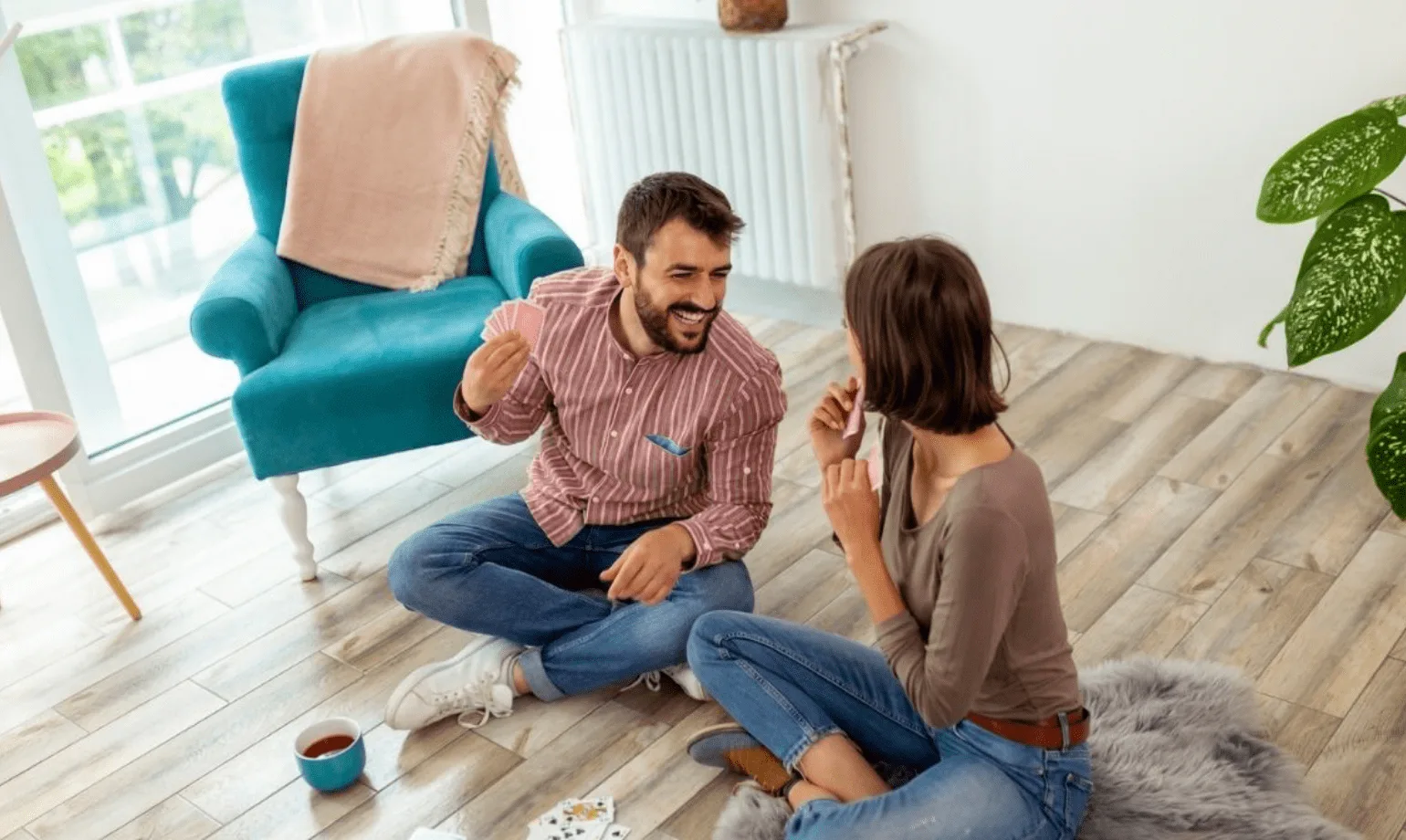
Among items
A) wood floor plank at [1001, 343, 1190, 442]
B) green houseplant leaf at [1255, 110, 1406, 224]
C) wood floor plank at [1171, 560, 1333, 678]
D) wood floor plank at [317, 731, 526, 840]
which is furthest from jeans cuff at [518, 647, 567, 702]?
green houseplant leaf at [1255, 110, 1406, 224]

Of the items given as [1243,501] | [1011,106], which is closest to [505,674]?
[1243,501]

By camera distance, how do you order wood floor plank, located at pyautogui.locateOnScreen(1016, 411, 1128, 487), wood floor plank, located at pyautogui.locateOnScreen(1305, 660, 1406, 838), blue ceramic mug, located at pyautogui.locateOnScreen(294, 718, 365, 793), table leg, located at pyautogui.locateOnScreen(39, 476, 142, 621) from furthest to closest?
1. wood floor plank, located at pyautogui.locateOnScreen(1016, 411, 1128, 487)
2. table leg, located at pyautogui.locateOnScreen(39, 476, 142, 621)
3. blue ceramic mug, located at pyautogui.locateOnScreen(294, 718, 365, 793)
4. wood floor plank, located at pyautogui.locateOnScreen(1305, 660, 1406, 838)

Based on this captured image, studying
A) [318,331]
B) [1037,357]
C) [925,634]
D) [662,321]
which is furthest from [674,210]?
[1037,357]

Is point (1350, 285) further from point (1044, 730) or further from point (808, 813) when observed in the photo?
point (808, 813)

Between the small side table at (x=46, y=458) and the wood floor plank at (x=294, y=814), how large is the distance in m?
0.72

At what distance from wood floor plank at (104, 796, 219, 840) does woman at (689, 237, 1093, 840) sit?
31.6 inches

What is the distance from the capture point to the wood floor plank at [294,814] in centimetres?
212

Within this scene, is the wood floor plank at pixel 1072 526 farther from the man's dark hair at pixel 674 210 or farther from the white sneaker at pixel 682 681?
the man's dark hair at pixel 674 210

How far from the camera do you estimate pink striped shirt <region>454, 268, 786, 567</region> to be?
2252 millimetres

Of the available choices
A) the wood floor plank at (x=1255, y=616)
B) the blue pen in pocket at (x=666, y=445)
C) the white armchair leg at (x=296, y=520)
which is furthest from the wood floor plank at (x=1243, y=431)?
the white armchair leg at (x=296, y=520)

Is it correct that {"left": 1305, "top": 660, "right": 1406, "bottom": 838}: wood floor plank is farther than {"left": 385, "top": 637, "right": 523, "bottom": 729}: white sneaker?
No

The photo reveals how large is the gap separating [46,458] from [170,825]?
2.37ft

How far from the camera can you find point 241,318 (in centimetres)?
268

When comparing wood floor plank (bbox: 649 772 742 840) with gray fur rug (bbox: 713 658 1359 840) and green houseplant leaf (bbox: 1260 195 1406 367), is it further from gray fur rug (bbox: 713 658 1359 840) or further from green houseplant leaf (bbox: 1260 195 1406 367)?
green houseplant leaf (bbox: 1260 195 1406 367)
